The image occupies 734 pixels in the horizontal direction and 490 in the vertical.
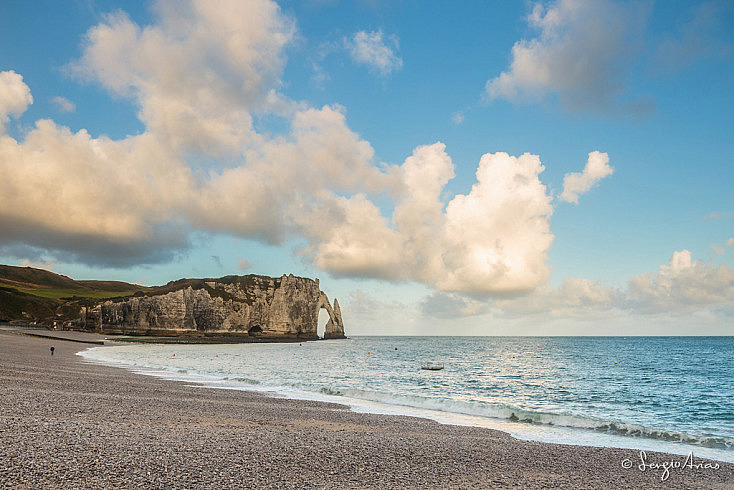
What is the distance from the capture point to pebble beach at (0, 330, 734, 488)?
854 centimetres

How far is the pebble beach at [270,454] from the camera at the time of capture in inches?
336

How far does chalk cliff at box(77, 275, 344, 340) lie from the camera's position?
147500 mm

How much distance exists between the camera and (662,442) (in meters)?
18.0

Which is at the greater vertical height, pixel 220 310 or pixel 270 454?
pixel 270 454

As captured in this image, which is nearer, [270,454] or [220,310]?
[270,454]

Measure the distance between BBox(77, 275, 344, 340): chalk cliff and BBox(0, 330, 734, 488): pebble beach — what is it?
14135 centimetres

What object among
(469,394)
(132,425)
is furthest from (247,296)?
(132,425)

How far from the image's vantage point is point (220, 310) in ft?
510

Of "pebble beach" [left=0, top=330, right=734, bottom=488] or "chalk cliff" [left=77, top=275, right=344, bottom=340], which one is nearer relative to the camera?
"pebble beach" [left=0, top=330, right=734, bottom=488]

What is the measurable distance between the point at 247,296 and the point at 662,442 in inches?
6279

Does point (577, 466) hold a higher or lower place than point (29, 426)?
lower

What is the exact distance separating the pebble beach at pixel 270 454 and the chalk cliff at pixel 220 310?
14135 centimetres

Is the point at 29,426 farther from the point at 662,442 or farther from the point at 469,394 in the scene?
the point at 469,394

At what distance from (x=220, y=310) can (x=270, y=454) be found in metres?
154
